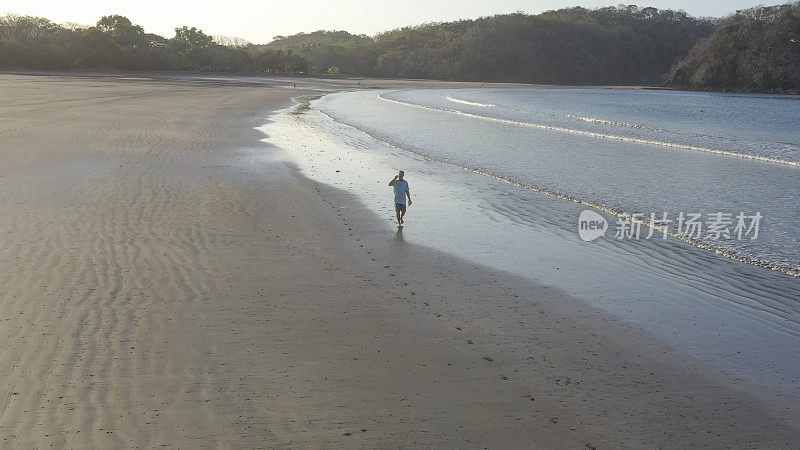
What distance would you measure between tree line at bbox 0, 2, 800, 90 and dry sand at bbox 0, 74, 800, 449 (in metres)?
68.0

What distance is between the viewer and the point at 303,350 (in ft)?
20.2

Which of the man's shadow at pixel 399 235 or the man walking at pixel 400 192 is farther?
the man walking at pixel 400 192

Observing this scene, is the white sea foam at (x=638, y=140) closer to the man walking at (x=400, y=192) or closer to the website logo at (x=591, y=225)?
the website logo at (x=591, y=225)

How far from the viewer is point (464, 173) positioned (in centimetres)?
1825

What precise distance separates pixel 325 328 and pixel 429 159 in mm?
14803

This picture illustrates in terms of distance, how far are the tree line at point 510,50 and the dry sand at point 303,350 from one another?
68.0 metres

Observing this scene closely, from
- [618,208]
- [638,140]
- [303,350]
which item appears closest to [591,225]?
[618,208]

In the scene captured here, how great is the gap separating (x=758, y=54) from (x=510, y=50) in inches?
2221

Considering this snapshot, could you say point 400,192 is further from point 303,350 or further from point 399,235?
point 303,350

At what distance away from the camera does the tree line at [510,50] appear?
73188 mm

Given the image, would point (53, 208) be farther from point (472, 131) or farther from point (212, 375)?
point (472, 131)

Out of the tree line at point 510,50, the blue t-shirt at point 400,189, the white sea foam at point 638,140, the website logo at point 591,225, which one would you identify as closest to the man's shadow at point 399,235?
the blue t-shirt at point 400,189

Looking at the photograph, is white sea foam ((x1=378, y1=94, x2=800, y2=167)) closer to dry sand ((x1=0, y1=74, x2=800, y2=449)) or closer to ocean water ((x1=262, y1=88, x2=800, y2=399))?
ocean water ((x1=262, y1=88, x2=800, y2=399))

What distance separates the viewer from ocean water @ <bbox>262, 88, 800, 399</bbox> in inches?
297
